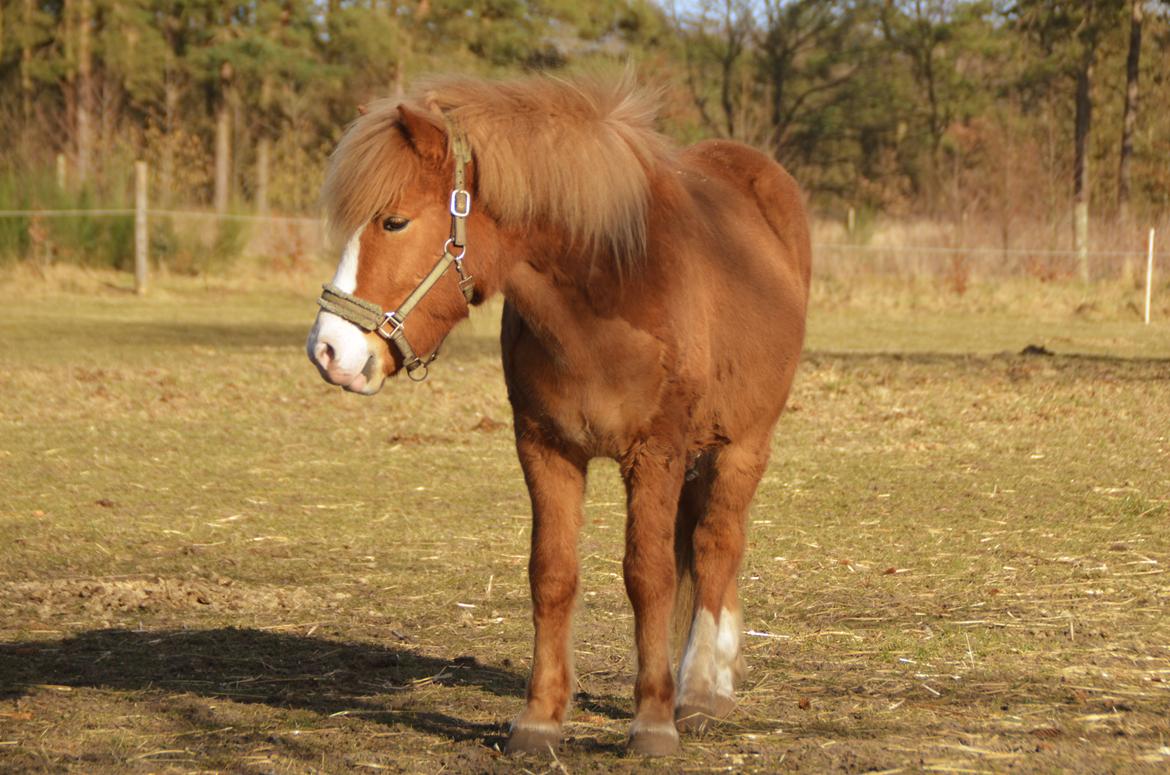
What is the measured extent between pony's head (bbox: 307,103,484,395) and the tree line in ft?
81.2

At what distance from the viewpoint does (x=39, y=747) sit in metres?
3.66

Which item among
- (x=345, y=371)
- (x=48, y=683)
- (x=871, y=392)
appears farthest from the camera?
(x=871, y=392)

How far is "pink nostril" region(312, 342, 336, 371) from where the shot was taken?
331cm

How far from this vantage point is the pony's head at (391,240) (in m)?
3.35

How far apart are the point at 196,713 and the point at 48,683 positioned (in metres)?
0.64

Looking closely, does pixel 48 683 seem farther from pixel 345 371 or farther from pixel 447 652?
pixel 345 371

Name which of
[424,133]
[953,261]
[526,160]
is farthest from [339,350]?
[953,261]

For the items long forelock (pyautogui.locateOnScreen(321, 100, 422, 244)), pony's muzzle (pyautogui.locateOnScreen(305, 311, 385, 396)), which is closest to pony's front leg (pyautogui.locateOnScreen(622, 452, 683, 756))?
pony's muzzle (pyautogui.locateOnScreen(305, 311, 385, 396))

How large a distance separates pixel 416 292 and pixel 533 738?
124cm

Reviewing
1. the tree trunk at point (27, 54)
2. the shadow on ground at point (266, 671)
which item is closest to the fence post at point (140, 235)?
the tree trunk at point (27, 54)

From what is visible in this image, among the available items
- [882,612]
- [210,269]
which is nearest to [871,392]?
[882,612]

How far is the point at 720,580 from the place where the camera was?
14.4 ft

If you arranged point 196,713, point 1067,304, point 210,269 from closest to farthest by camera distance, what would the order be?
point 196,713, point 1067,304, point 210,269

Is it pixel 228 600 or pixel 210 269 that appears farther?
pixel 210 269
